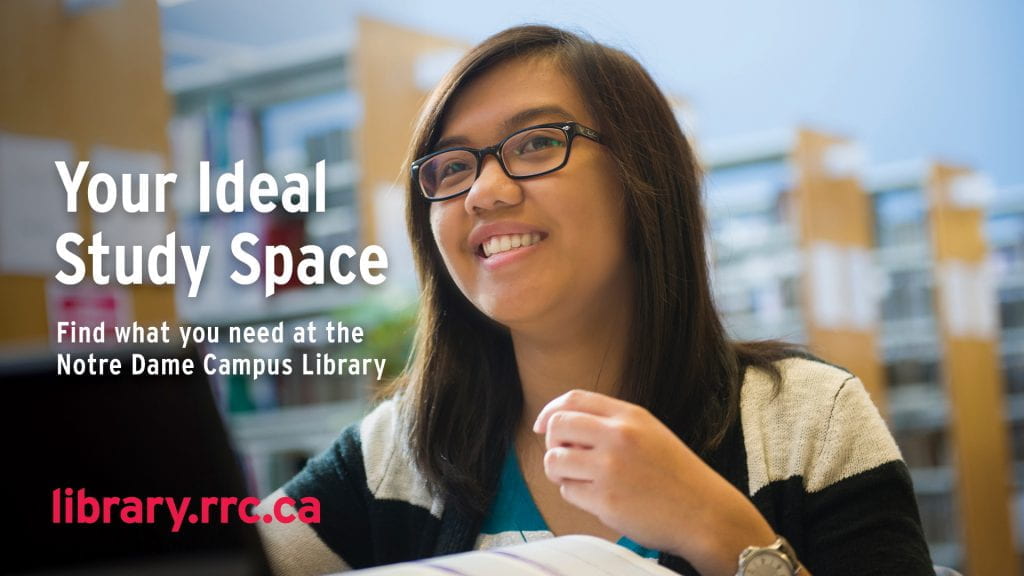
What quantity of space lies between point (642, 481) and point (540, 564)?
0.12 metres

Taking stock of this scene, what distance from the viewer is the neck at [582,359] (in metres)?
1.06

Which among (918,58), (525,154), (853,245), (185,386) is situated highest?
(918,58)

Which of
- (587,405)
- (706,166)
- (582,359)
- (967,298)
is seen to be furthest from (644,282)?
(967,298)

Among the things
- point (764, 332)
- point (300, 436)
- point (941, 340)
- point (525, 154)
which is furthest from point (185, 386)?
point (941, 340)

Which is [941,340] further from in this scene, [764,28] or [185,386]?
[185,386]

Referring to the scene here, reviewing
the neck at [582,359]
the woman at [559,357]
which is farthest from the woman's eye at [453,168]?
the neck at [582,359]

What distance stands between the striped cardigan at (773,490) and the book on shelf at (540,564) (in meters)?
0.26

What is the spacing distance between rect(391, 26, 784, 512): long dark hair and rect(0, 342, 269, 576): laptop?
534 millimetres

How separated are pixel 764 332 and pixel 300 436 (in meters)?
2.29

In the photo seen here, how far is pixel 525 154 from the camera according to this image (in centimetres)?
99

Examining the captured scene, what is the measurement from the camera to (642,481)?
703 millimetres

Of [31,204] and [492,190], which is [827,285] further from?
[492,190]

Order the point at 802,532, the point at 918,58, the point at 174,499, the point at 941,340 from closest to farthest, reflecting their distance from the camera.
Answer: the point at 174,499 → the point at 802,532 → the point at 941,340 → the point at 918,58

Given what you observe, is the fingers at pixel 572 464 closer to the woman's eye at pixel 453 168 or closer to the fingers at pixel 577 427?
the fingers at pixel 577 427
